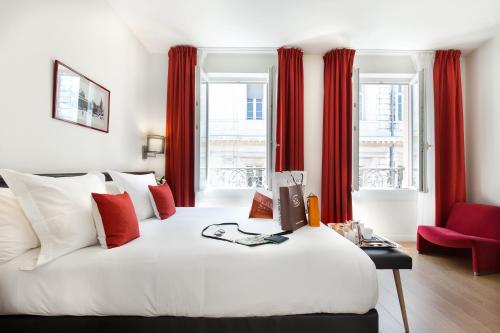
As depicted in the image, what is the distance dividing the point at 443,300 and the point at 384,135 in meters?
2.77

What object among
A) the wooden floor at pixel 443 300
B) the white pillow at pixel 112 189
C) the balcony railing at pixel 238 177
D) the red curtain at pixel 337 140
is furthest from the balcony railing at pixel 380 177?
the white pillow at pixel 112 189

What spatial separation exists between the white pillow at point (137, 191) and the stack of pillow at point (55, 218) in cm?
53

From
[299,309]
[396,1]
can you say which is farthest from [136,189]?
[396,1]

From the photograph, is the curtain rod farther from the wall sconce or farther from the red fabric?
the wall sconce

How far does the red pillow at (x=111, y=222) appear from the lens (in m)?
1.40

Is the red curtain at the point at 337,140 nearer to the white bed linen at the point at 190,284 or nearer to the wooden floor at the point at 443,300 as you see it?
the wooden floor at the point at 443,300

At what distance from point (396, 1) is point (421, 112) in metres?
1.65

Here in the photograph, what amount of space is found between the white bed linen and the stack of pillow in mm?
71

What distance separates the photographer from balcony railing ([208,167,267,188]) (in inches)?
159

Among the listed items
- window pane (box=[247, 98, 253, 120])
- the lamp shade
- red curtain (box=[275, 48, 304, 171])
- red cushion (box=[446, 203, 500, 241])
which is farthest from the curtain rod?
red cushion (box=[446, 203, 500, 241])

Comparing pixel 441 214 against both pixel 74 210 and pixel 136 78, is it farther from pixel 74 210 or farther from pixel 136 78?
pixel 136 78

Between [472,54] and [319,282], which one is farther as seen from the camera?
[472,54]

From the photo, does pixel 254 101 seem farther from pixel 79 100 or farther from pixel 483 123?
pixel 483 123

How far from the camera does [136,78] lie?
3309 millimetres
